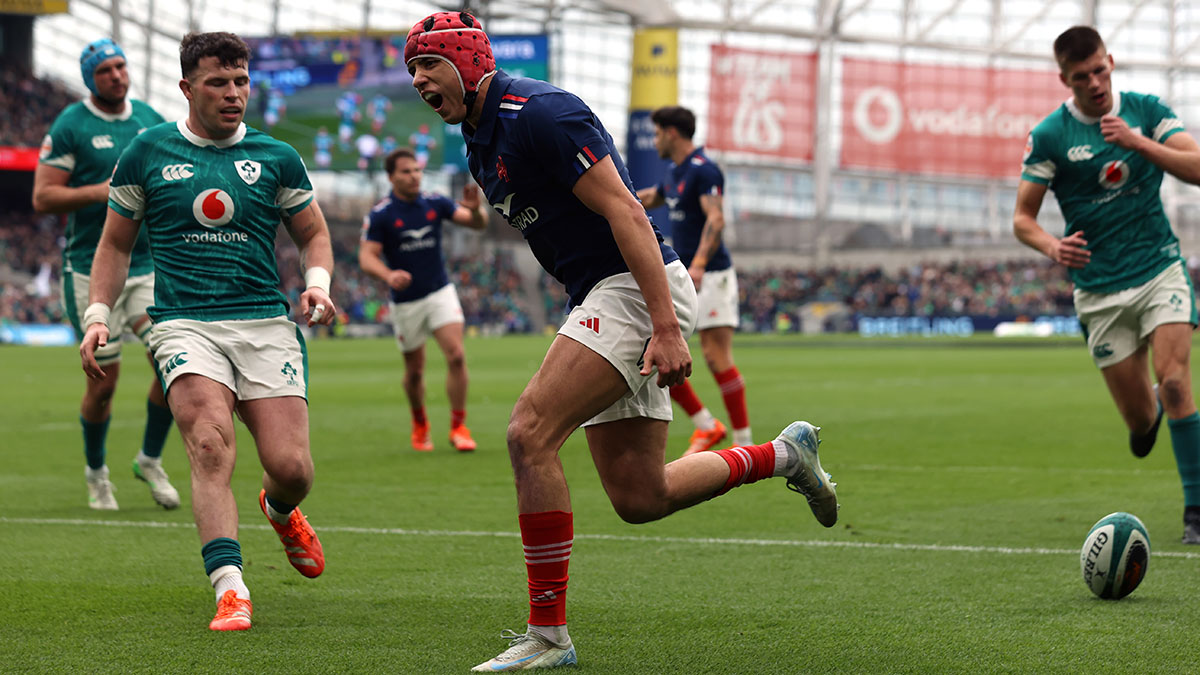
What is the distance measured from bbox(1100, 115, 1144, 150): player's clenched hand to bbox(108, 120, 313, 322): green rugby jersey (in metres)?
3.78

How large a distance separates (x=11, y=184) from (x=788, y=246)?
34353 mm

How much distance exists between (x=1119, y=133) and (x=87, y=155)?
18.2 feet

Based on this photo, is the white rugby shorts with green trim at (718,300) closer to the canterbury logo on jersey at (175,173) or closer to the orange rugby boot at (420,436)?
the orange rugby boot at (420,436)

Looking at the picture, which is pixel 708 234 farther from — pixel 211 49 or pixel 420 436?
pixel 211 49

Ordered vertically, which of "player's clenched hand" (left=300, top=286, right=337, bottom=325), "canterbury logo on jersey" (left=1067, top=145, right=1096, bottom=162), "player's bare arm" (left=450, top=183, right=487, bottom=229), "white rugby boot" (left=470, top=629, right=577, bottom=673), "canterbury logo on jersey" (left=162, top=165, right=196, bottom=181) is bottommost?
"white rugby boot" (left=470, top=629, right=577, bottom=673)

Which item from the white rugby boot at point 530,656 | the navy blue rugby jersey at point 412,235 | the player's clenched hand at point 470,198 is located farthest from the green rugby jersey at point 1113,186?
the navy blue rugby jersey at point 412,235

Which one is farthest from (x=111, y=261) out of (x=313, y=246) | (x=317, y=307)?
(x=317, y=307)

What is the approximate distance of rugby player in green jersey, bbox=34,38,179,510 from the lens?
758cm

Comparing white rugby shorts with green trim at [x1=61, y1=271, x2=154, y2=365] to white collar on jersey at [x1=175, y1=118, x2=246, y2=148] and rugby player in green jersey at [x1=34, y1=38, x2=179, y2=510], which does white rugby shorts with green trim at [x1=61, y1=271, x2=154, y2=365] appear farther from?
white collar on jersey at [x1=175, y1=118, x2=246, y2=148]

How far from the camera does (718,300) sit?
1055 cm

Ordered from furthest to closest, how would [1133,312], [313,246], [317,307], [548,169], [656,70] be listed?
[656,70] < [1133,312] < [313,246] < [317,307] < [548,169]

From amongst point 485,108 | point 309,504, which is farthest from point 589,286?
point 309,504

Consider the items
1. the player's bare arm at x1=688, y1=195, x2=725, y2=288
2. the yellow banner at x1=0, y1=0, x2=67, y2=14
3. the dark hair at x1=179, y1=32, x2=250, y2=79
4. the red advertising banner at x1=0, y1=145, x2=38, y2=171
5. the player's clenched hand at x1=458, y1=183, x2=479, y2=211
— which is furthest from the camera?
the red advertising banner at x1=0, y1=145, x2=38, y2=171

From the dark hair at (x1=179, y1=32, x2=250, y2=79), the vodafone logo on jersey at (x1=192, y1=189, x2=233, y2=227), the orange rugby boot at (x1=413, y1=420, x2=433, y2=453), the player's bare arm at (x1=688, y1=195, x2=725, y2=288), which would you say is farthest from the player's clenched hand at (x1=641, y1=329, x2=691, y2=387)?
the orange rugby boot at (x1=413, y1=420, x2=433, y2=453)
